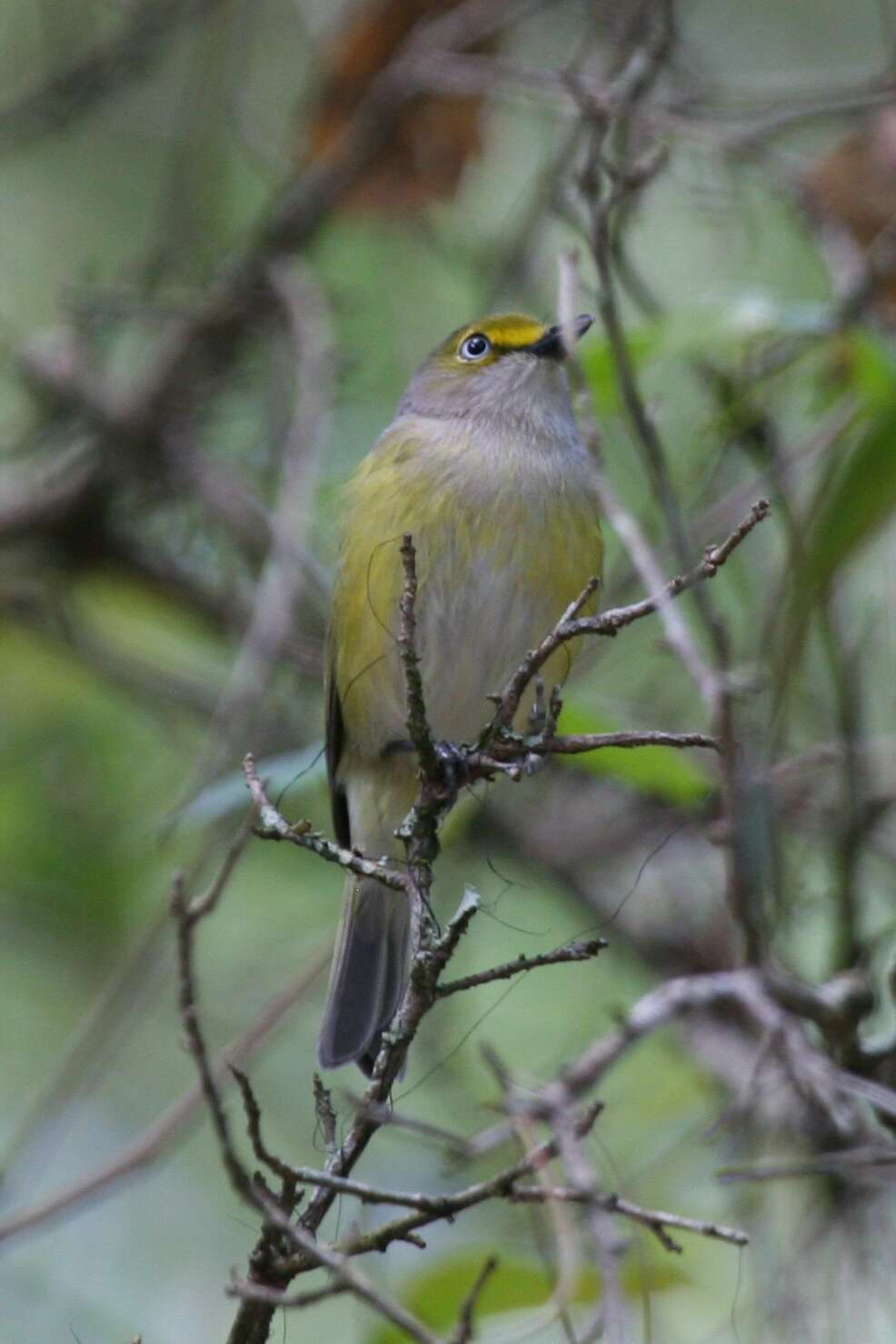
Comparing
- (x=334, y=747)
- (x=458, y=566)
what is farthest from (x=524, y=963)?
(x=334, y=747)

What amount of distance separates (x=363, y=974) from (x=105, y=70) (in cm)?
298

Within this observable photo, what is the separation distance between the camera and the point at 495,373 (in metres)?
3.82

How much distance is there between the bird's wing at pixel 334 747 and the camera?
357cm

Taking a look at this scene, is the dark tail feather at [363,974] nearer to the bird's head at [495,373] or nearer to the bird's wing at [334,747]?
the bird's wing at [334,747]

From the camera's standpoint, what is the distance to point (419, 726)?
204 centimetres

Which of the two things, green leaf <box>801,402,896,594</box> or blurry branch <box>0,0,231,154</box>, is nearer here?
green leaf <box>801,402,896,594</box>

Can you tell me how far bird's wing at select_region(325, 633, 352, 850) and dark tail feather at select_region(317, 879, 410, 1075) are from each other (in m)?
0.15

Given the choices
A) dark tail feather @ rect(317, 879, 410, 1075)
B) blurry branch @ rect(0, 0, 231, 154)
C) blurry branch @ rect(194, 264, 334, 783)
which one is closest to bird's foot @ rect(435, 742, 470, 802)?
dark tail feather @ rect(317, 879, 410, 1075)

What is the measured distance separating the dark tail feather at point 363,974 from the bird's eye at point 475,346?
48.6 inches

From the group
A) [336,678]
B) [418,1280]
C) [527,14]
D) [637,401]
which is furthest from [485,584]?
[527,14]

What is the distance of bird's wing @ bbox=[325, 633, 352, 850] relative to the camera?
3.57 meters

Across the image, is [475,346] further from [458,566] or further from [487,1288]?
[487,1288]

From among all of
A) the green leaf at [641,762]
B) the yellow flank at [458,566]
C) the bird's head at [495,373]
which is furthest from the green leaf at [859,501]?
the bird's head at [495,373]

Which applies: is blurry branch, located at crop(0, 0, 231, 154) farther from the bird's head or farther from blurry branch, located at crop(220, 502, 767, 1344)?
blurry branch, located at crop(220, 502, 767, 1344)
